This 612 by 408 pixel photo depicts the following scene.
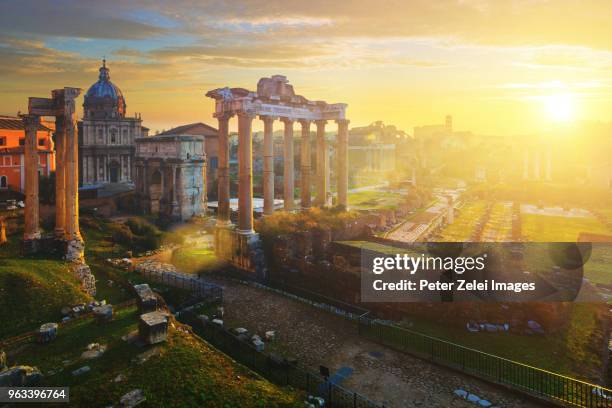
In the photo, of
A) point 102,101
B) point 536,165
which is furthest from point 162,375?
point 536,165

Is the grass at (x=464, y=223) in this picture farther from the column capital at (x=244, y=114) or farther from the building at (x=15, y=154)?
the building at (x=15, y=154)

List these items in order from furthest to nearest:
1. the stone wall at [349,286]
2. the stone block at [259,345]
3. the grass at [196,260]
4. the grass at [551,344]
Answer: the grass at [196,260] → the stone wall at [349,286] → the stone block at [259,345] → the grass at [551,344]

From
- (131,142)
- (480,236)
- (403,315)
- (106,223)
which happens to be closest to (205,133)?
(131,142)

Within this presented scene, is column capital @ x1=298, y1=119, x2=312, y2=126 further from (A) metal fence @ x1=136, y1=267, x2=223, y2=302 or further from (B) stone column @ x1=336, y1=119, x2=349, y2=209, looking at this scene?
(A) metal fence @ x1=136, y1=267, x2=223, y2=302

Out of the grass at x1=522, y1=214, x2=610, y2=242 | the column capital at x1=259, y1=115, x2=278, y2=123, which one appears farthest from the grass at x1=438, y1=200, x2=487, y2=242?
the column capital at x1=259, y1=115, x2=278, y2=123

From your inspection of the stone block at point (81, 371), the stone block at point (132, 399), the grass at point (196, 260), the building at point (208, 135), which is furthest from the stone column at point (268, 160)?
the building at point (208, 135)
